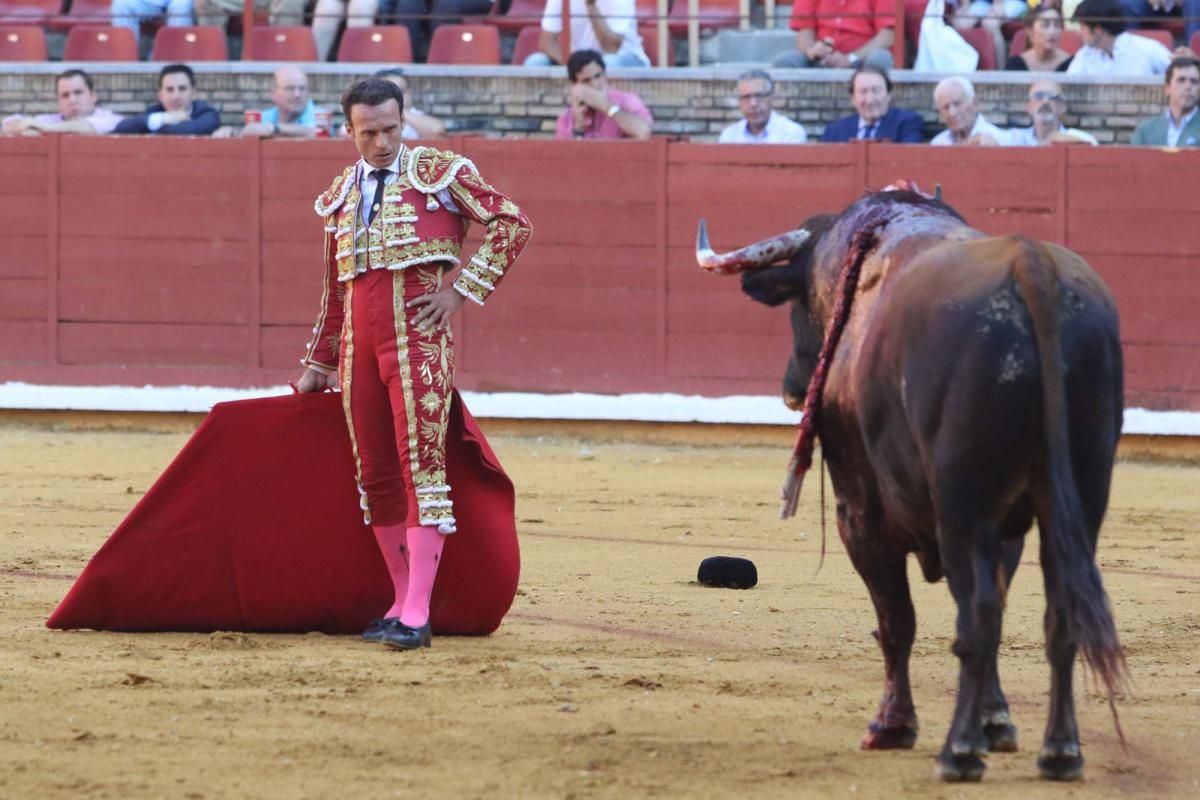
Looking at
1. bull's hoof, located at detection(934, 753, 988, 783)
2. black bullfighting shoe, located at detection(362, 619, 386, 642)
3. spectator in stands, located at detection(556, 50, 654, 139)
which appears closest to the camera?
bull's hoof, located at detection(934, 753, 988, 783)

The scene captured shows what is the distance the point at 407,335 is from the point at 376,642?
75 centimetres

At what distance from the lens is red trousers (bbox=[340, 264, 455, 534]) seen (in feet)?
15.5

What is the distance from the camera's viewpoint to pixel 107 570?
4.96m

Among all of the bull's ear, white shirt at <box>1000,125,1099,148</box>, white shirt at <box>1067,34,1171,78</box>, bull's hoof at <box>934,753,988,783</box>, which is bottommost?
bull's hoof at <box>934,753,988,783</box>

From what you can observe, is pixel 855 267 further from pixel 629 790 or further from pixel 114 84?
pixel 114 84

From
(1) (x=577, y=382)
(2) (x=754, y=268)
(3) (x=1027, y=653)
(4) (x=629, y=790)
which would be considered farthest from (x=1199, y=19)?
(4) (x=629, y=790)

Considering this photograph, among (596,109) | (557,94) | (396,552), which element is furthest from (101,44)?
(396,552)

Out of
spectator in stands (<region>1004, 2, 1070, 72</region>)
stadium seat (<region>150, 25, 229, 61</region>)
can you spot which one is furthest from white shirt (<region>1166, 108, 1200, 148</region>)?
stadium seat (<region>150, 25, 229, 61</region>)

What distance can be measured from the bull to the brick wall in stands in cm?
705

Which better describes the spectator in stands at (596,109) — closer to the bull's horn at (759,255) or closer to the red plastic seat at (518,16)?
the red plastic seat at (518,16)

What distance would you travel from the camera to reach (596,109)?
10398mm

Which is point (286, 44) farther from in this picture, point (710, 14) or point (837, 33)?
point (837, 33)

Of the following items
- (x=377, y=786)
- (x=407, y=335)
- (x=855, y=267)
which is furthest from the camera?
(x=407, y=335)

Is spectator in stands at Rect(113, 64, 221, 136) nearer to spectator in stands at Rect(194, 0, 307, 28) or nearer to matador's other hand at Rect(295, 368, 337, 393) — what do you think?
spectator in stands at Rect(194, 0, 307, 28)
